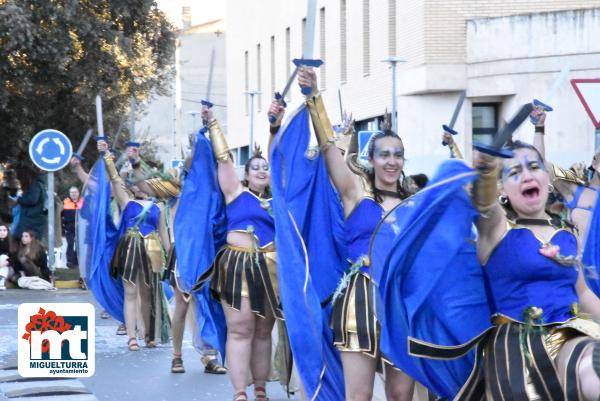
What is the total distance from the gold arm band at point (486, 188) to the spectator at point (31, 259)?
52.6 ft

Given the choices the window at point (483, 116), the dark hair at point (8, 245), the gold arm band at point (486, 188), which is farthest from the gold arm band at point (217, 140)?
the window at point (483, 116)

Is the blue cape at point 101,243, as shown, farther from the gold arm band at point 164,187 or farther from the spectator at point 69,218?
the spectator at point 69,218

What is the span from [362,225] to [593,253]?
1311 millimetres

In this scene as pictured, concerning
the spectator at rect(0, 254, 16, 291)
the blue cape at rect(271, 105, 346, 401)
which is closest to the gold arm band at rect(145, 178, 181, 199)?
the blue cape at rect(271, 105, 346, 401)

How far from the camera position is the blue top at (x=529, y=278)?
502 cm

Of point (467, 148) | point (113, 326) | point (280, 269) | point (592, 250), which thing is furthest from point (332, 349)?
point (467, 148)

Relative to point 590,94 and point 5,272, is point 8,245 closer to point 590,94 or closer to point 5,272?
point 5,272

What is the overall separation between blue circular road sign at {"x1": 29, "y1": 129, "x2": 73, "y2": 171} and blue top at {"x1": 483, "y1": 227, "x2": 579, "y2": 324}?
14158 mm

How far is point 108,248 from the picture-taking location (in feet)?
43.7

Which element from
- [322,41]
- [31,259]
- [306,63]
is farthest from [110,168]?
[322,41]

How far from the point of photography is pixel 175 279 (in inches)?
447

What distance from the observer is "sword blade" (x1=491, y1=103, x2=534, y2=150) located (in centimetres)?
472

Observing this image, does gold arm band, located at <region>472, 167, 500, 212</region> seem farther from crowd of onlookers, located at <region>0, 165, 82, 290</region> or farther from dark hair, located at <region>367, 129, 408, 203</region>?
crowd of onlookers, located at <region>0, 165, 82, 290</region>

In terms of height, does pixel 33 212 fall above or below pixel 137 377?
above
